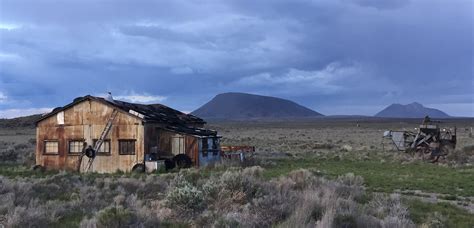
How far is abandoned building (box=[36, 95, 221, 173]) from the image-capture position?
2461 centimetres

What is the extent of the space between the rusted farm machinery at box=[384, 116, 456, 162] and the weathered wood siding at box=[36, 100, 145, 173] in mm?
16187

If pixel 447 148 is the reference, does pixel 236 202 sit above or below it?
below

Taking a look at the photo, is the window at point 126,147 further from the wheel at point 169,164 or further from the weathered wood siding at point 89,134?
the wheel at point 169,164

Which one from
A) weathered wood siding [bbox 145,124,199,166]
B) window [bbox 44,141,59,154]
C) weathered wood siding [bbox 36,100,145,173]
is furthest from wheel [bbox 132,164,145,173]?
window [bbox 44,141,59,154]

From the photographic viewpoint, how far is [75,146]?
26078 millimetres

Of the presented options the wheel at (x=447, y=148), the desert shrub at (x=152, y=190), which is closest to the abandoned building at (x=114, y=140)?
the desert shrub at (x=152, y=190)

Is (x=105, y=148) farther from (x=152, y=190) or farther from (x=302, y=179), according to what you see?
(x=302, y=179)

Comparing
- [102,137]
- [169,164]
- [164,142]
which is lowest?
[169,164]

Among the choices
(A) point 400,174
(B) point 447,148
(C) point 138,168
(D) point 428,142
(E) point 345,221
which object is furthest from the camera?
A: (D) point 428,142

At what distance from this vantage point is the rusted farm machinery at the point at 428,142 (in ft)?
98.7

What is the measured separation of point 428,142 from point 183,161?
15705mm

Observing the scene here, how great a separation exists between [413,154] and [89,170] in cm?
1878

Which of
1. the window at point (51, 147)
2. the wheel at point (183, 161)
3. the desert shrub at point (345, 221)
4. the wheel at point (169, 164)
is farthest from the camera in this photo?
the window at point (51, 147)

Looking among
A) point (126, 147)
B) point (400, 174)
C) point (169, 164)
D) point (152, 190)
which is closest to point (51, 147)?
point (126, 147)
